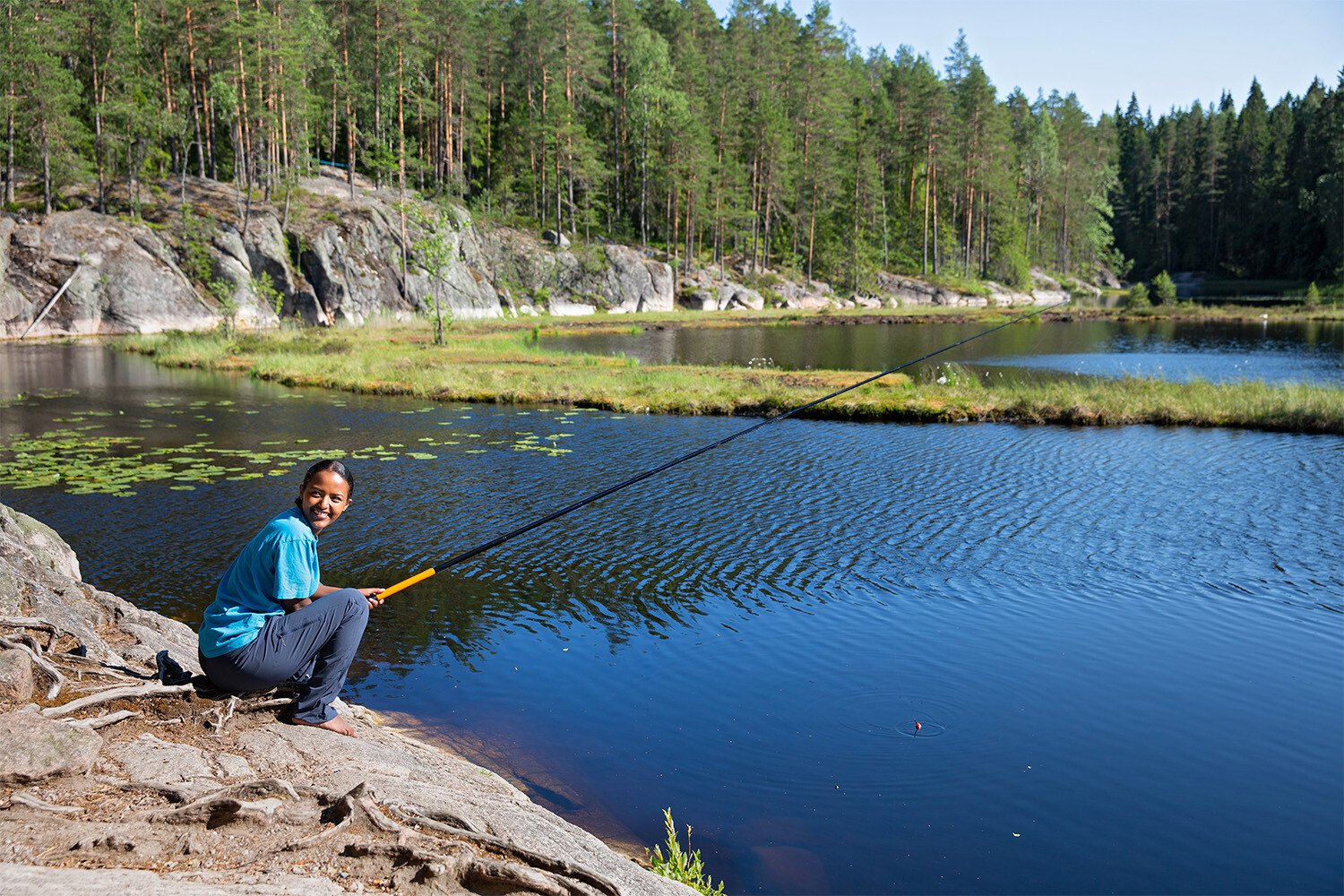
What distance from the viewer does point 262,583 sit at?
5.43 meters

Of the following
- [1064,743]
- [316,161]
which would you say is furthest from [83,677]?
[316,161]

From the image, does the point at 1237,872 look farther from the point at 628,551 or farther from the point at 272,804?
the point at 628,551

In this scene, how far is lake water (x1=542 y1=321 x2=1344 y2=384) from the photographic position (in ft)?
117

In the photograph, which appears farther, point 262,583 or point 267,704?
point 267,704

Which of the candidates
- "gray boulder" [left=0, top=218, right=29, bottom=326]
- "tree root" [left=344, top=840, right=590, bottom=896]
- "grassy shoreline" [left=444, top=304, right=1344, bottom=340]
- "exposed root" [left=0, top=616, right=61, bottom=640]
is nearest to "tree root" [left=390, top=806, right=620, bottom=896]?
"tree root" [left=344, top=840, right=590, bottom=896]

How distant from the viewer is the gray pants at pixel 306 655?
543 cm

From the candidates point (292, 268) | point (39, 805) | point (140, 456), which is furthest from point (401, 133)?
point (39, 805)

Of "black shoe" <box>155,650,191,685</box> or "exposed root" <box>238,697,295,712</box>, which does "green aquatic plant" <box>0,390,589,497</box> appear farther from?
"exposed root" <box>238,697,295,712</box>

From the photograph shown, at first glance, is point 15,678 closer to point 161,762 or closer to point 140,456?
point 161,762

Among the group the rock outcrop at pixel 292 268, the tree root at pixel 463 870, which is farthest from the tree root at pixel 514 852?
the rock outcrop at pixel 292 268

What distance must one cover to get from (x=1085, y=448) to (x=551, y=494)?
11587 millimetres

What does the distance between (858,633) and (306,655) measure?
5760 mm

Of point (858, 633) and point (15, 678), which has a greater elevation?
point (15, 678)

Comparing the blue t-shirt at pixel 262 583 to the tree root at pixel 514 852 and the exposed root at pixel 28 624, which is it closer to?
the exposed root at pixel 28 624
